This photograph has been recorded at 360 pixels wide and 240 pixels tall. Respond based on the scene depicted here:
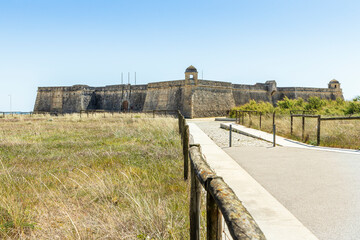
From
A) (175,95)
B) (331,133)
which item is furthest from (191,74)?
(331,133)

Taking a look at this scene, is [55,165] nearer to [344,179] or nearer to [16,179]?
[16,179]

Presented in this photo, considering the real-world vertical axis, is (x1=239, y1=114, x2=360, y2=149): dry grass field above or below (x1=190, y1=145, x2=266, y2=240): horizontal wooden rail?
Result: below

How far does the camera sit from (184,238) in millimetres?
2711

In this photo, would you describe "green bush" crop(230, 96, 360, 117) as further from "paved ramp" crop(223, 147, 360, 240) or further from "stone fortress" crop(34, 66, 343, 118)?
"paved ramp" crop(223, 147, 360, 240)

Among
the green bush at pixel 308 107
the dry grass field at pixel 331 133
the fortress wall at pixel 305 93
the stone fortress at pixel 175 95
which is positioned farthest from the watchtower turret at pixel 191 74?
the dry grass field at pixel 331 133

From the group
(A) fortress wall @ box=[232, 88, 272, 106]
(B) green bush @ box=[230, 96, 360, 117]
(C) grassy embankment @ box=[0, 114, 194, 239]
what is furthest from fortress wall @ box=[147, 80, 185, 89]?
(C) grassy embankment @ box=[0, 114, 194, 239]

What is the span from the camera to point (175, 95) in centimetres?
3938

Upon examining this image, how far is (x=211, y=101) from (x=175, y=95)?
5.03m

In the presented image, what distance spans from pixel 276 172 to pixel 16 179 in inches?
205

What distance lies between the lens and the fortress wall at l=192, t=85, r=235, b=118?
1498 inches

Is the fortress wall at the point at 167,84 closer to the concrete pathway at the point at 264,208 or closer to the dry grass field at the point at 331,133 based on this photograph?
the dry grass field at the point at 331,133

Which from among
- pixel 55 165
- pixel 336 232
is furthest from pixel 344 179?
pixel 55 165

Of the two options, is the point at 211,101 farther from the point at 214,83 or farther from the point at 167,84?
the point at 167,84

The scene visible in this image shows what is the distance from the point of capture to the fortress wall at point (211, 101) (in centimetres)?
3804
